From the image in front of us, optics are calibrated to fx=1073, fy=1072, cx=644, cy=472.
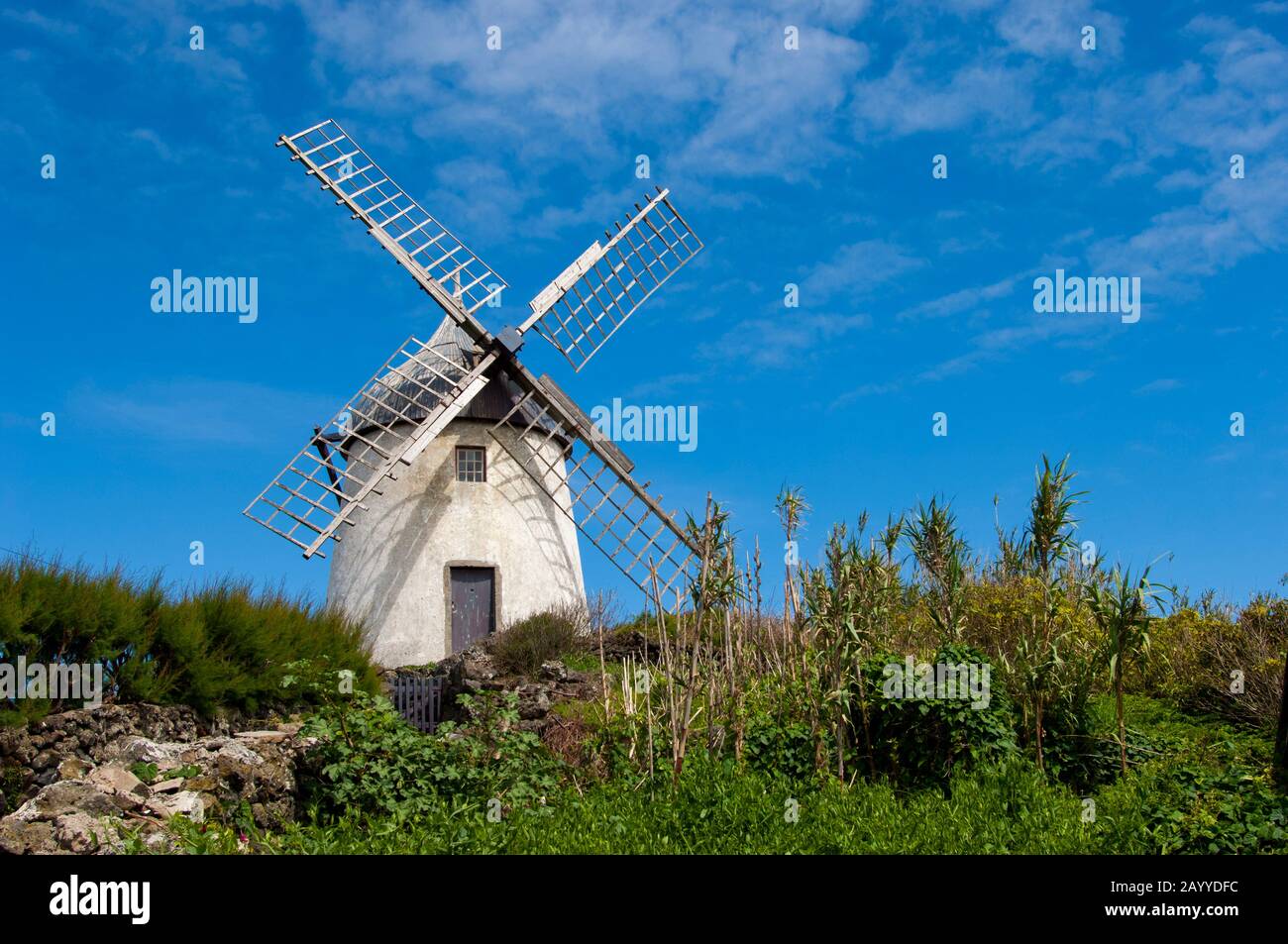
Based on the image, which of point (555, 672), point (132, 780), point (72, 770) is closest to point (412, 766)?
point (132, 780)

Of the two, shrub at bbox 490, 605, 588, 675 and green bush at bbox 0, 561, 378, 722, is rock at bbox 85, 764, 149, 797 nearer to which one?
green bush at bbox 0, 561, 378, 722

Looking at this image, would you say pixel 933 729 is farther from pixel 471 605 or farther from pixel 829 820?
pixel 471 605

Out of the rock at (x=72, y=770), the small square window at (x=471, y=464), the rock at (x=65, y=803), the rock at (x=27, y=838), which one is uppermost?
the small square window at (x=471, y=464)

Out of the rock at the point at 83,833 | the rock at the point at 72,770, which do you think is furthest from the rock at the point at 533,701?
the rock at the point at 83,833

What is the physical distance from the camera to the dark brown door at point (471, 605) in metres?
18.9

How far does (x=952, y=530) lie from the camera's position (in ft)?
45.3

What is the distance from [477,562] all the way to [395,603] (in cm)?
158

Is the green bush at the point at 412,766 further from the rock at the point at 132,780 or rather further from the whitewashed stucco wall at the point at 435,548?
the whitewashed stucco wall at the point at 435,548

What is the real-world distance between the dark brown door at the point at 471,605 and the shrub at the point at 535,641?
23.5 inches

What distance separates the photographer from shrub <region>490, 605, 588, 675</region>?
17.2 metres

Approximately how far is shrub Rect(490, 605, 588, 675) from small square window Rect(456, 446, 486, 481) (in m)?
2.70

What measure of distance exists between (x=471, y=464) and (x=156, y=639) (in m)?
8.55
